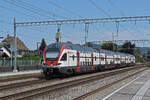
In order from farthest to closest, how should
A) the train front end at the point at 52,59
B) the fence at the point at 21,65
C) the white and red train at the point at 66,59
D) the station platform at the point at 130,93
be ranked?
1. the fence at the point at 21,65
2. the white and red train at the point at 66,59
3. the train front end at the point at 52,59
4. the station platform at the point at 130,93

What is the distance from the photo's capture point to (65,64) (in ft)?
70.5

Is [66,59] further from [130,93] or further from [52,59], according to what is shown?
[130,93]

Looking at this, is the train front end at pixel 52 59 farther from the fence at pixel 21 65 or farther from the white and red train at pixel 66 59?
the fence at pixel 21 65

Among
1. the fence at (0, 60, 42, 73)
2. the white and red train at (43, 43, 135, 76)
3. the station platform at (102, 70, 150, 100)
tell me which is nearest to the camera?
the station platform at (102, 70, 150, 100)

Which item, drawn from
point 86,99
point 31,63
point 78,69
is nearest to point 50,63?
point 78,69

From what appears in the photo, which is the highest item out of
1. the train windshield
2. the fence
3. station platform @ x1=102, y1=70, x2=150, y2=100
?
the train windshield

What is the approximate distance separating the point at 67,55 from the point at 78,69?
11.1 ft

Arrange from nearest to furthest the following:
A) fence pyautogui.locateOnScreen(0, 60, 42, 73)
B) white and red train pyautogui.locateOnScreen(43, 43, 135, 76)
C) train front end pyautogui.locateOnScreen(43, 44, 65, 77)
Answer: train front end pyautogui.locateOnScreen(43, 44, 65, 77) → white and red train pyautogui.locateOnScreen(43, 43, 135, 76) → fence pyautogui.locateOnScreen(0, 60, 42, 73)

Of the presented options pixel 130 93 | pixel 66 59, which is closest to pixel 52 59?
pixel 66 59

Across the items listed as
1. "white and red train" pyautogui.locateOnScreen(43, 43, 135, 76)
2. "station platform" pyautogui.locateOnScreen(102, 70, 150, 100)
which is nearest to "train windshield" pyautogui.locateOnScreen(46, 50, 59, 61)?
"white and red train" pyautogui.locateOnScreen(43, 43, 135, 76)

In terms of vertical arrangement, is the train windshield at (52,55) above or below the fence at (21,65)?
above

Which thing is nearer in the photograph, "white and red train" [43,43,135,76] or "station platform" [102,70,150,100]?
"station platform" [102,70,150,100]

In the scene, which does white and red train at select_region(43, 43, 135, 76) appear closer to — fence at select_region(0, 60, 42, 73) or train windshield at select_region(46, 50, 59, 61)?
train windshield at select_region(46, 50, 59, 61)

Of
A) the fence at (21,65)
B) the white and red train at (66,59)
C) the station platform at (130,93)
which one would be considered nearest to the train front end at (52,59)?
the white and red train at (66,59)
